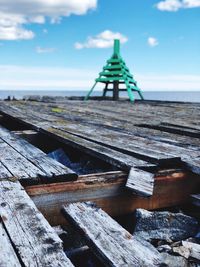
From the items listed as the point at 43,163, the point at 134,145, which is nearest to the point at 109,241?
the point at 43,163

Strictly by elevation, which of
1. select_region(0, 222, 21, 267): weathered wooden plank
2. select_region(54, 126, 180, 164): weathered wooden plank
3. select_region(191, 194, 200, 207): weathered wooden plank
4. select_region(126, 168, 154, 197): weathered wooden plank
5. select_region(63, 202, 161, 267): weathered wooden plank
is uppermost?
select_region(54, 126, 180, 164): weathered wooden plank

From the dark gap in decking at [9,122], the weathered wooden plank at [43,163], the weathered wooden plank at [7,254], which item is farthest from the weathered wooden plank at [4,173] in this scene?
the dark gap in decking at [9,122]

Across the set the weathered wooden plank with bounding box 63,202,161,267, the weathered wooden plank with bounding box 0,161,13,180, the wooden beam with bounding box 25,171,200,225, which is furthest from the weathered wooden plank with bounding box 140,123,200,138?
the weathered wooden plank with bounding box 63,202,161,267

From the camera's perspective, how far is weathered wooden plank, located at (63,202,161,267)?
166 centimetres

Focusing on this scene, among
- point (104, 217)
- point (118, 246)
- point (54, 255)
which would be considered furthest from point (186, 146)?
point (54, 255)

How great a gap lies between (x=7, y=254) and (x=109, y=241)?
0.53 m

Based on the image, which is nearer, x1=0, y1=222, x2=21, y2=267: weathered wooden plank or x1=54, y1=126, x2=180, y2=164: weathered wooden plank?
x1=0, y1=222, x2=21, y2=267: weathered wooden plank

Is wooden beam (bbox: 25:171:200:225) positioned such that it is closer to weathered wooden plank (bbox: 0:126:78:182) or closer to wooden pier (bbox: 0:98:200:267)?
wooden pier (bbox: 0:98:200:267)

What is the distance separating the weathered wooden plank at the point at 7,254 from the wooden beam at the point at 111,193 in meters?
0.72

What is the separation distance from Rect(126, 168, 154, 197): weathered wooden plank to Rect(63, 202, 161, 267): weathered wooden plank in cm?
41

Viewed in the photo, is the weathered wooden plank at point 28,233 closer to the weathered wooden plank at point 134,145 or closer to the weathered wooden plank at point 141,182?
the weathered wooden plank at point 141,182

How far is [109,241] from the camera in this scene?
5.99 ft

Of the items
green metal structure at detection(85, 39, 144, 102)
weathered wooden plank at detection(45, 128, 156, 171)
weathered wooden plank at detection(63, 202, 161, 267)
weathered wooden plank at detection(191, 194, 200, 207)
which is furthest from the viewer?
green metal structure at detection(85, 39, 144, 102)

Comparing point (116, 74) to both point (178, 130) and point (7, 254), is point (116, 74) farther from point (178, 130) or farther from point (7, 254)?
point (7, 254)
